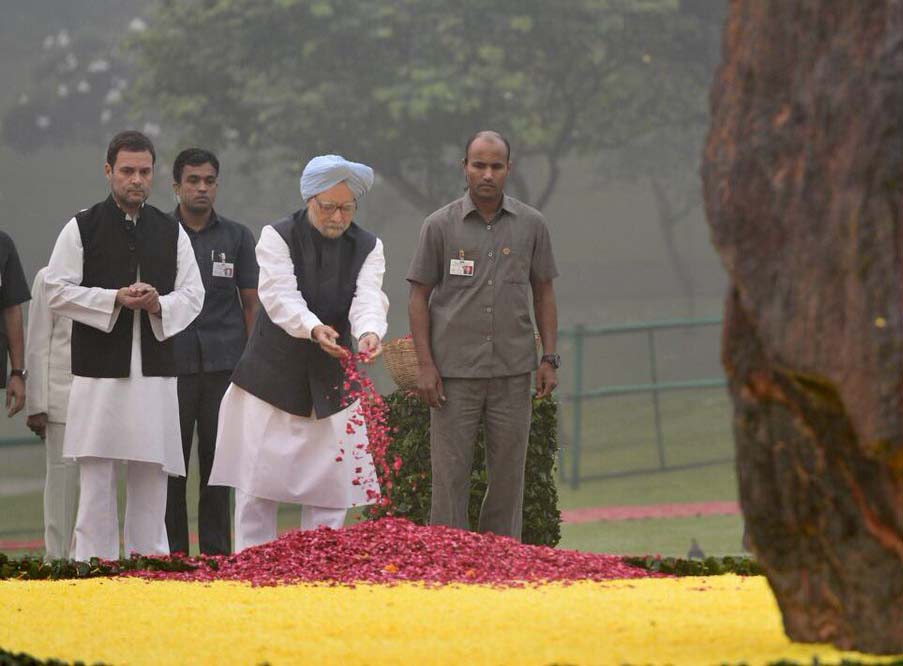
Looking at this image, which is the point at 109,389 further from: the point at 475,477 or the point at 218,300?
the point at 475,477

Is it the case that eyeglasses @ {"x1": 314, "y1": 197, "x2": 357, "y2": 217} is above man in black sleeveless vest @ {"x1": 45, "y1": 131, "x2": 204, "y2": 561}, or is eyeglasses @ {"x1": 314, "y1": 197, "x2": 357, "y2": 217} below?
above

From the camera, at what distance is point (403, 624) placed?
6.00 m

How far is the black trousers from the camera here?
10.0 metres

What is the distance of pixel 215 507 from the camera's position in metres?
10.0

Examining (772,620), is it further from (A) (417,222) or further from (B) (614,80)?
(A) (417,222)

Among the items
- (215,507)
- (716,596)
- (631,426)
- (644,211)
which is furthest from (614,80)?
(716,596)

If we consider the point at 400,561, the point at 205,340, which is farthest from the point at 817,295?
the point at 205,340

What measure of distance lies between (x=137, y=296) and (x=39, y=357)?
148 centimetres

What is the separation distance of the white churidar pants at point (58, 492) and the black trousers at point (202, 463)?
565 mm

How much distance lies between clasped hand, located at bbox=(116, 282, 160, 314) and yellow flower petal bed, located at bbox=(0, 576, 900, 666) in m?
1.80

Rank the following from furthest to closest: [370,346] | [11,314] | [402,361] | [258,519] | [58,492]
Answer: [58,492] < [11,314] < [402,361] < [258,519] < [370,346]

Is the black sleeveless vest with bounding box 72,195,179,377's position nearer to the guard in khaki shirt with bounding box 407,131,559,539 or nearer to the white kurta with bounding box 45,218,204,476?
the white kurta with bounding box 45,218,204,476

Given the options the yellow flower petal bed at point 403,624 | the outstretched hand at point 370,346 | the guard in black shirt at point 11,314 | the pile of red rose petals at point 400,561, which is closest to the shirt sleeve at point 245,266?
the guard in black shirt at point 11,314

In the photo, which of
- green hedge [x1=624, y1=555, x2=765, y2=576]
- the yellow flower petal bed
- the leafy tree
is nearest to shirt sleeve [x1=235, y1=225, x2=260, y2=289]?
the yellow flower petal bed
